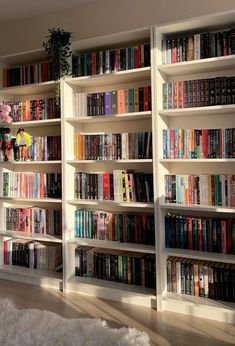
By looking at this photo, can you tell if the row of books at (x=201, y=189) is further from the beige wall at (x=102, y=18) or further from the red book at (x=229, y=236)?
the beige wall at (x=102, y=18)

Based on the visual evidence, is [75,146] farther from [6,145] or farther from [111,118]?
[6,145]

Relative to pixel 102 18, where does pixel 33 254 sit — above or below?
below

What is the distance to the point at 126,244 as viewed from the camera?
8.45 feet

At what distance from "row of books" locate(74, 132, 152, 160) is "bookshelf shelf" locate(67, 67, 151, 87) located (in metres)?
0.44

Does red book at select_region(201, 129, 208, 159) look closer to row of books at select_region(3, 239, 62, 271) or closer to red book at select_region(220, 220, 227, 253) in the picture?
red book at select_region(220, 220, 227, 253)

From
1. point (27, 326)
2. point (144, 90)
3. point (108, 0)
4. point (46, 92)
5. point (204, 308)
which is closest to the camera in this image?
point (27, 326)

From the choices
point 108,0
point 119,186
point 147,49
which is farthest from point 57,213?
point 108,0

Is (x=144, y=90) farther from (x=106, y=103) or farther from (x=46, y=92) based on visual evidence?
(x=46, y=92)

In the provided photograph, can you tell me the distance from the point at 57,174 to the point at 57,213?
344 mm

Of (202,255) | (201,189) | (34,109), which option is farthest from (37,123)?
(202,255)

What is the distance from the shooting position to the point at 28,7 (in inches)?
118

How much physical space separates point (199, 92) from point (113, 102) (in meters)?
0.68

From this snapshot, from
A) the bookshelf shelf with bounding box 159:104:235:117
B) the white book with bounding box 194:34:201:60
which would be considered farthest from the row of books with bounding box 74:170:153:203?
the white book with bounding box 194:34:201:60

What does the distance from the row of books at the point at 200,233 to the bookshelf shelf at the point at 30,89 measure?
→ 1.47m
